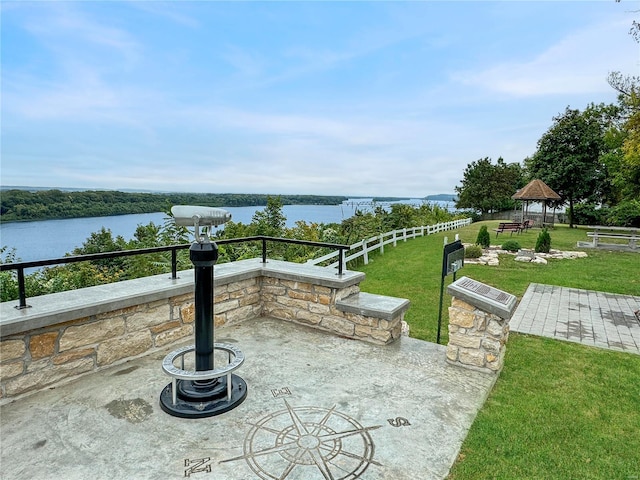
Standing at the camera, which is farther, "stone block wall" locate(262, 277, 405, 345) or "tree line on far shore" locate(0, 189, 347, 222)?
"tree line on far shore" locate(0, 189, 347, 222)

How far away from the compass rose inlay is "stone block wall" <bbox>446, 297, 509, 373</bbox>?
1314 mm

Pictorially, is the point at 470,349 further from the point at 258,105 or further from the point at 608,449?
the point at 258,105

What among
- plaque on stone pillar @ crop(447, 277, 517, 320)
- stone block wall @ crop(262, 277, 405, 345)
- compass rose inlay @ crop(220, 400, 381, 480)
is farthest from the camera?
stone block wall @ crop(262, 277, 405, 345)

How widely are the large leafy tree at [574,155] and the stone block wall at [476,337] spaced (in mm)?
25026

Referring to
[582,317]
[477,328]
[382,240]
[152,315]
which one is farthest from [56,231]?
[382,240]

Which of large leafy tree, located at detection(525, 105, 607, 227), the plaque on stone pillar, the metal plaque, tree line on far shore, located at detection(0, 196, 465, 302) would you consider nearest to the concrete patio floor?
the plaque on stone pillar

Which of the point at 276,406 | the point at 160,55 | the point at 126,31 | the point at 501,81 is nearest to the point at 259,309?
the point at 276,406

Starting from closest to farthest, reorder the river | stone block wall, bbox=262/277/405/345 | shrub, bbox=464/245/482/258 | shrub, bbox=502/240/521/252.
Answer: stone block wall, bbox=262/277/405/345 → the river → shrub, bbox=464/245/482/258 → shrub, bbox=502/240/521/252

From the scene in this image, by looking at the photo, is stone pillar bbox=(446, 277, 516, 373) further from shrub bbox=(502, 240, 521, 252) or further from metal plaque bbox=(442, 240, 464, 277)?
shrub bbox=(502, 240, 521, 252)

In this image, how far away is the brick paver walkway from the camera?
4832 mm

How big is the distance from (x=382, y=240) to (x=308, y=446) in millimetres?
11180

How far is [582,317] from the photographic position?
18.9ft

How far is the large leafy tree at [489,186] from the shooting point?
3900cm

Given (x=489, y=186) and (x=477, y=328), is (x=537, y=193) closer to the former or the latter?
(x=489, y=186)
